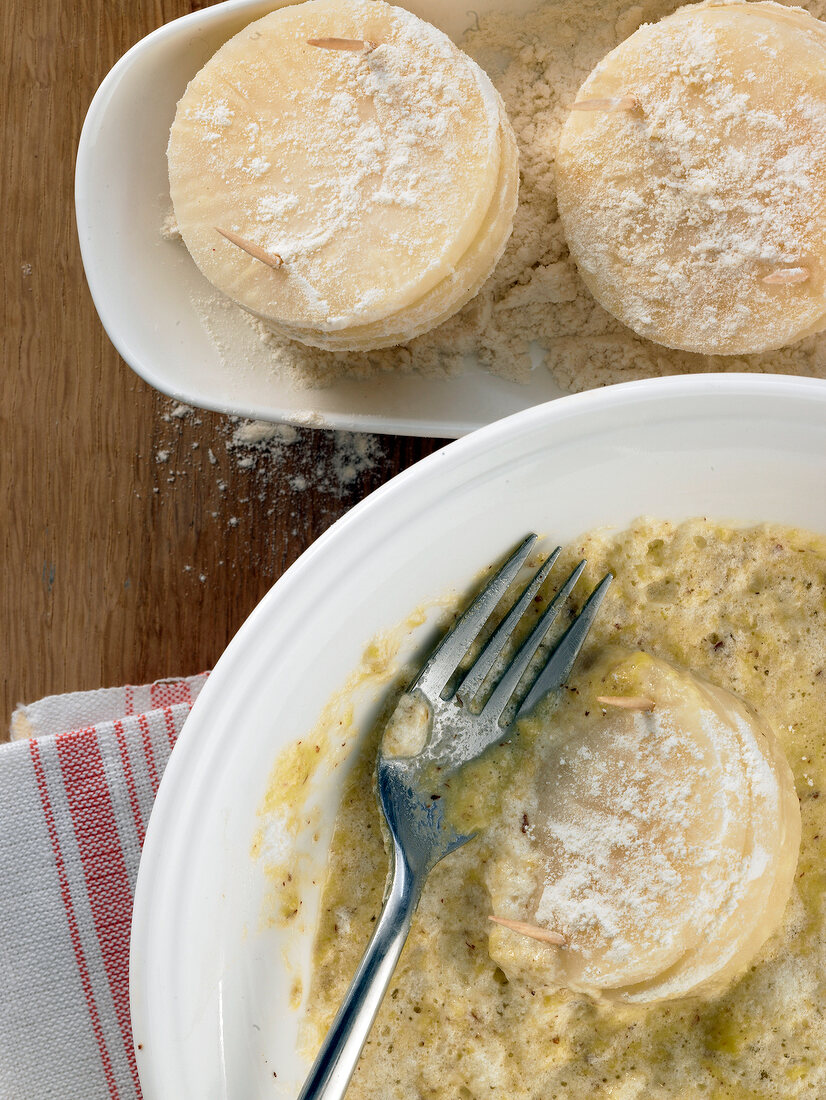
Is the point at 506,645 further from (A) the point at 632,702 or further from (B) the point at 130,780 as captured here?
(B) the point at 130,780

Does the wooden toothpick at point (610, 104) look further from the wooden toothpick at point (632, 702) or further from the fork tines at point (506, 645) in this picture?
the wooden toothpick at point (632, 702)

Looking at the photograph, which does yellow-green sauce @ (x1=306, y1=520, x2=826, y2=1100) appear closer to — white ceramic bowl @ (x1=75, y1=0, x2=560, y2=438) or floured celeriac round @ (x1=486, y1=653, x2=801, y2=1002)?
floured celeriac round @ (x1=486, y1=653, x2=801, y2=1002)

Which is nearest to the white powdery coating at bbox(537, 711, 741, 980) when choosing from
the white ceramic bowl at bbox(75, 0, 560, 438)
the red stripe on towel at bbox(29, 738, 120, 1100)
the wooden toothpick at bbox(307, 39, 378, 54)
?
→ the white ceramic bowl at bbox(75, 0, 560, 438)

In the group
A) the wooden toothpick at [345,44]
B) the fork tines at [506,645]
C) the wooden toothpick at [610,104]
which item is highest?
the wooden toothpick at [345,44]

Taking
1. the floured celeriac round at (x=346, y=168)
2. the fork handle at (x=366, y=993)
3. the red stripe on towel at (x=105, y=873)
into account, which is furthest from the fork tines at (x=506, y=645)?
the red stripe on towel at (x=105, y=873)

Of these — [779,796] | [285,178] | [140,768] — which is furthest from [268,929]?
[285,178]

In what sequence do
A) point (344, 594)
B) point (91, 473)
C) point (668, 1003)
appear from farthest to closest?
point (91, 473)
point (668, 1003)
point (344, 594)

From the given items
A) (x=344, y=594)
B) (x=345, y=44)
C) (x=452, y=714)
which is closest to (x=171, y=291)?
(x=345, y=44)
